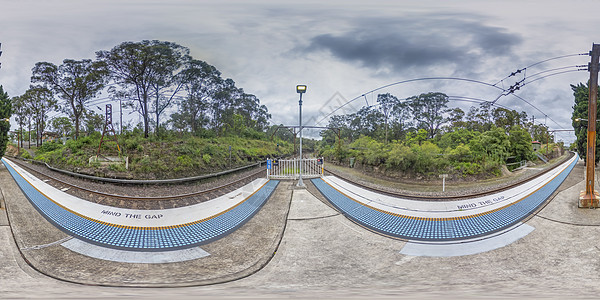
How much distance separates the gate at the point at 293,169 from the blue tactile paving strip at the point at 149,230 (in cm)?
267

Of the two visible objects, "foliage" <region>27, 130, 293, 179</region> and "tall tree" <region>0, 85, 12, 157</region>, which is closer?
"foliage" <region>27, 130, 293, 179</region>

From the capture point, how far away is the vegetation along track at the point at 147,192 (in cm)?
757

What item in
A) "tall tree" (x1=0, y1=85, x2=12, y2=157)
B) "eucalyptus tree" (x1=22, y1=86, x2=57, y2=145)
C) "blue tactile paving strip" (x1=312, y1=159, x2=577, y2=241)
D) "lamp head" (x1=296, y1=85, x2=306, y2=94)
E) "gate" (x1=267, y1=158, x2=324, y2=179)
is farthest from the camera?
"eucalyptus tree" (x1=22, y1=86, x2=57, y2=145)

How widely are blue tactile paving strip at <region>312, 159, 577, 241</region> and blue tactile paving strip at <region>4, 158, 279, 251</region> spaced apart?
2.44 meters

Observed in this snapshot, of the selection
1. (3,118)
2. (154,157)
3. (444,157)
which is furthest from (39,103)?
(444,157)

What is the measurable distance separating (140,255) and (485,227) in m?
6.47

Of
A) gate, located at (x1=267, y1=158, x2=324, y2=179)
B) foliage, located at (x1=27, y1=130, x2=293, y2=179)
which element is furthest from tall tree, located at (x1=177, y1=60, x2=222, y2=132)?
gate, located at (x1=267, y1=158, x2=324, y2=179)

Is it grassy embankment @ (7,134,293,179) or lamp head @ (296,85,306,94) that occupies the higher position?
lamp head @ (296,85,306,94)

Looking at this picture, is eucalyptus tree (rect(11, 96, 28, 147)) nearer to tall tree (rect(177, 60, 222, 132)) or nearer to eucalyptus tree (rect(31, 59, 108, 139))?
eucalyptus tree (rect(31, 59, 108, 139))

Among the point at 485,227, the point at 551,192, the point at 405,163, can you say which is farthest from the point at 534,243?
the point at 405,163

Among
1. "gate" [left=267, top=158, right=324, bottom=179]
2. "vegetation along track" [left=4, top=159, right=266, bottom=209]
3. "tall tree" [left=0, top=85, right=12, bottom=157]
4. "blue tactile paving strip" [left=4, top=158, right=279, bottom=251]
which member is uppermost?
"tall tree" [left=0, top=85, right=12, bottom=157]

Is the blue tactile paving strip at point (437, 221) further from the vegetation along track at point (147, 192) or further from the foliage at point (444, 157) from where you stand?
the vegetation along track at point (147, 192)

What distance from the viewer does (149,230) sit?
5773 millimetres

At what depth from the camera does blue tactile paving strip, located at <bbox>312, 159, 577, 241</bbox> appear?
526cm
